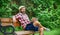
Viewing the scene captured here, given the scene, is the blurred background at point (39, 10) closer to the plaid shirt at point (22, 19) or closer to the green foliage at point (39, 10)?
the green foliage at point (39, 10)

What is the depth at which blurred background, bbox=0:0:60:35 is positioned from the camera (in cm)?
1028

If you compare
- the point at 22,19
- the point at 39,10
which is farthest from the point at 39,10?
the point at 22,19

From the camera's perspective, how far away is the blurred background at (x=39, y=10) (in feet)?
33.7

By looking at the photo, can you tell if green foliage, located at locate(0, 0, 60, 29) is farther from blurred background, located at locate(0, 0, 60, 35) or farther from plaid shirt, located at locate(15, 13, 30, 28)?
plaid shirt, located at locate(15, 13, 30, 28)

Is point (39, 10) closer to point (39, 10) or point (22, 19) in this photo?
point (39, 10)

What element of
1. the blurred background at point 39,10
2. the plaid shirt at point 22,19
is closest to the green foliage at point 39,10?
the blurred background at point 39,10

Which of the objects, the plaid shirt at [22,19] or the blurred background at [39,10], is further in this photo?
the blurred background at [39,10]

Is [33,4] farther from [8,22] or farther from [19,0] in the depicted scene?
[8,22]

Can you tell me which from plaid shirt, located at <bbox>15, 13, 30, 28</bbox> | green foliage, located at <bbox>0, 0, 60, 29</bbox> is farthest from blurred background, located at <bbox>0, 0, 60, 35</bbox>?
plaid shirt, located at <bbox>15, 13, 30, 28</bbox>

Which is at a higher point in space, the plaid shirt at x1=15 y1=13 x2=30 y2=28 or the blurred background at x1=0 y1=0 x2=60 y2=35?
the plaid shirt at x1=15 y1=13 x2=30 y2=28

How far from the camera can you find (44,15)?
1062 centimetres

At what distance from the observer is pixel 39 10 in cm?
1097

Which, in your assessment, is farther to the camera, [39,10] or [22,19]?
[39,10]

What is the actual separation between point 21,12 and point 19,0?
139 inches
